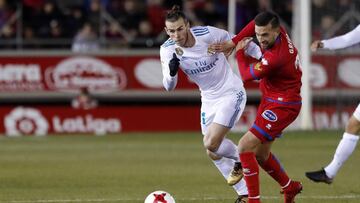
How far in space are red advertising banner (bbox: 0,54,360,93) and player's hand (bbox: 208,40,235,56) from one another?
13.3m

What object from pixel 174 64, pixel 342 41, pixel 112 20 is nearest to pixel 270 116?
pixel 174 64

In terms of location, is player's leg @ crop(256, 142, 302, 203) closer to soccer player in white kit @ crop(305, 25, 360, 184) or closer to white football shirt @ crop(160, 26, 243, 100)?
soccer player in white kit @ crop(305, 25, 360, 184)

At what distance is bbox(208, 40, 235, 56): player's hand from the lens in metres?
11.3

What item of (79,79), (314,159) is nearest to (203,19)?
(79,79)

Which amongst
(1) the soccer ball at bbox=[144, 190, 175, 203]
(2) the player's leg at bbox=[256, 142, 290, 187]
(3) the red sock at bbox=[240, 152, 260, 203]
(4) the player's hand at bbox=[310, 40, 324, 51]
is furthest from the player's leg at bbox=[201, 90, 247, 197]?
(1) the soccer ball at bbox=[144, 190, 175, 203]

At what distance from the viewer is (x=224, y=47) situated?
37.1ft

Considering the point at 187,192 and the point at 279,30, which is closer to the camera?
the point at 279,30

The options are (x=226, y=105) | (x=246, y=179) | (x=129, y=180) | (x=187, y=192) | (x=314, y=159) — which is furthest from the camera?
(x=314, y=159)

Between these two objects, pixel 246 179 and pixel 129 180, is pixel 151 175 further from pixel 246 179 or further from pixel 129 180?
pixel 246 179

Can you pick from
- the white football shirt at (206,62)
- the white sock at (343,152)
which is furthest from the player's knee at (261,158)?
the white football shirt at (206,62)

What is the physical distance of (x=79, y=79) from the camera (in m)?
24.9

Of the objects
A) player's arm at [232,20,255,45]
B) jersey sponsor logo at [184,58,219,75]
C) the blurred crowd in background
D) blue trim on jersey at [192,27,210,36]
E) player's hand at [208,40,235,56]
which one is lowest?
the blurred crowd in background

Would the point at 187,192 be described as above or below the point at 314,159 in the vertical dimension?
above

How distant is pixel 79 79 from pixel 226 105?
13.7 meters
